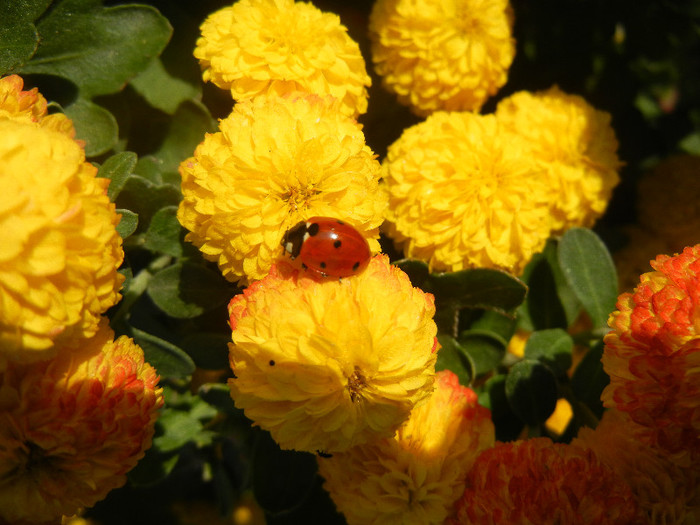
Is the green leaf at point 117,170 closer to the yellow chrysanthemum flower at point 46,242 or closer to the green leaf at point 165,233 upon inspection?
the green leaf at point 165,233

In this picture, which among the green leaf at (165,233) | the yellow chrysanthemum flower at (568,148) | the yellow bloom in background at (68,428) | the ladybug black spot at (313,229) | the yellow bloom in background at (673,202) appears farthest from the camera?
the yellow bloom in background at (673,202)

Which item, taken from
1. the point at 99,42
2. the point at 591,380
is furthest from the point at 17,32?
the point at 591,380

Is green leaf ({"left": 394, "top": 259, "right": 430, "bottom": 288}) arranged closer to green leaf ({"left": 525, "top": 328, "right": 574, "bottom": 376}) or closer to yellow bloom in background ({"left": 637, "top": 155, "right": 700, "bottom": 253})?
green leaf ({"left": 525, "top": 328, "right": 574, "bottom": 376})

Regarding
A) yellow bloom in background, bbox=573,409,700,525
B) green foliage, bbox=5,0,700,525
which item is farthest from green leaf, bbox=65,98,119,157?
yellow bloom in background, bbox=573,409,700,525

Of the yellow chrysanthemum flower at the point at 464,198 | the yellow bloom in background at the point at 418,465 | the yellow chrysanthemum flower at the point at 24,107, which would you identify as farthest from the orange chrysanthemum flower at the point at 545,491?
the yellow chrysanthemum flower at the point at 24,107

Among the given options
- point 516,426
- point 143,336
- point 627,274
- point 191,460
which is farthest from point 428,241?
point 191,460

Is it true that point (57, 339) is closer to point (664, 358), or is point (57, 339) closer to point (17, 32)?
point (17, 32)
